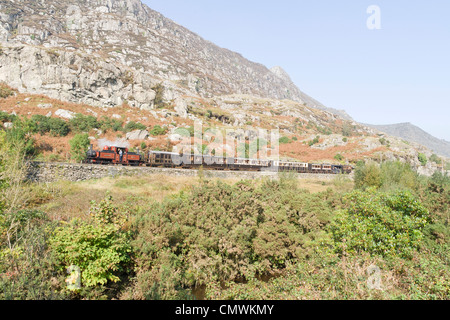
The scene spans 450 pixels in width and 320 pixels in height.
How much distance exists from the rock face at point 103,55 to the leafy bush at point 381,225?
62.7 m

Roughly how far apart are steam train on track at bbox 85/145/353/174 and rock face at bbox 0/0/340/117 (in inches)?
1370

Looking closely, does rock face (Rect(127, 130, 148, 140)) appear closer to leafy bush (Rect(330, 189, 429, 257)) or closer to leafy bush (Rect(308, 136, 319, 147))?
leafy bush (Rect(330, 189, 429, 257))

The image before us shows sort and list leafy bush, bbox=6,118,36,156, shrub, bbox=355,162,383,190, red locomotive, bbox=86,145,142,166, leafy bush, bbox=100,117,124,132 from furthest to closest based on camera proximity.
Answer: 1. leafy bush, bbox=100,117,124,132
2. leafy bush, bbox=6,118,36,156
3. red locomotive, bbox=86,145,142,166
4. shrub, bbox=355,162,383,190

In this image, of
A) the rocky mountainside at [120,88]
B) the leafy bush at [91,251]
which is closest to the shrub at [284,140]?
the rocky mountainside at [120,88]

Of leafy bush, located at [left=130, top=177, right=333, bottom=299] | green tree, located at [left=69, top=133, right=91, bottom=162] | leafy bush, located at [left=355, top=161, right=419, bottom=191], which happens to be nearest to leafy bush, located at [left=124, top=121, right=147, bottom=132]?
green tree, located at [left=69, top=133, right=91, bottom=162]

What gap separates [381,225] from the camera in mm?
11797

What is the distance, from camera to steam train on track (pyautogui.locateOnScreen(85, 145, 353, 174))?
31.2 m

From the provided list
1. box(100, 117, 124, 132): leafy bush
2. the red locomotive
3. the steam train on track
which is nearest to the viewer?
the red locomotive

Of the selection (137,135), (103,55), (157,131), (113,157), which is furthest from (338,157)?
(103,55)

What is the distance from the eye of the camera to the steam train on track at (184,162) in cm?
3117

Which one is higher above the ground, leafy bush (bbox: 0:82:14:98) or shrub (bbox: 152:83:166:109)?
shrub (bbox: 152:83:166:109)

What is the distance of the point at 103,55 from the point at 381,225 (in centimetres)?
11434

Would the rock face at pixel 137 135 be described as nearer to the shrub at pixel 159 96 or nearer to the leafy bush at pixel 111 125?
the leafy bush at pixel 111 125

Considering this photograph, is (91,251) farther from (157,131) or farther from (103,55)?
(103,55)
